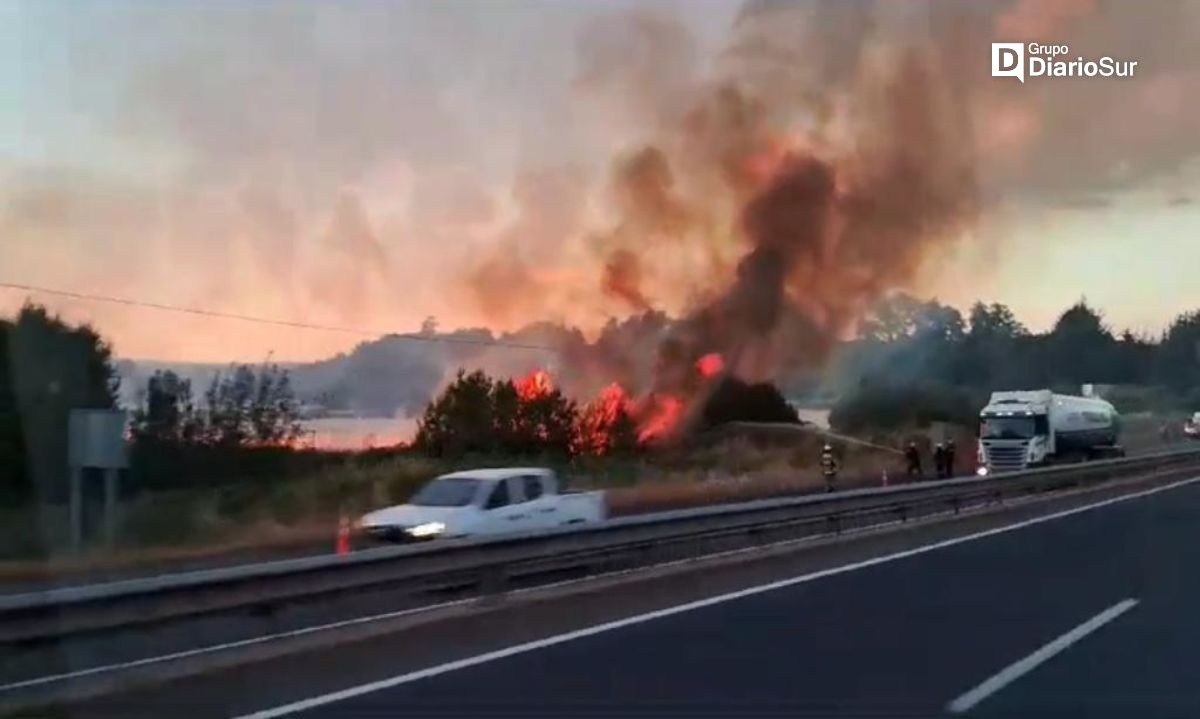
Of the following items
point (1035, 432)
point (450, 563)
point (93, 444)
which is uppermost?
point (93, 444)

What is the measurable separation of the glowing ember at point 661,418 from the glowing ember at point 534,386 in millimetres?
3671

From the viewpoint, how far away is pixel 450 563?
1556 centimetres

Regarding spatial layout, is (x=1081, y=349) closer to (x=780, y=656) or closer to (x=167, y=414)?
(x=167, y=414)

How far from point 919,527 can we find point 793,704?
59.9ft

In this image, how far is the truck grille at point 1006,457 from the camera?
63.8 metres

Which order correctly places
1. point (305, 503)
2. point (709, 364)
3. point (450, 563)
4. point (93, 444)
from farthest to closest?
point (709, 364) → point (305, 503) → point (93, 444) → point (450, 563)

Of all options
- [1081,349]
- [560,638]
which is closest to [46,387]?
[560,638]

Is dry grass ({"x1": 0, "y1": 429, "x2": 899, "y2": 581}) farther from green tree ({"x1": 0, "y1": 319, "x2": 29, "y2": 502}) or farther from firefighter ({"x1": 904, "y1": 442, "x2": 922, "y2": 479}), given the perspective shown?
green tree ({"x1": 0, "y1": 319, "x2": 29, "y2": 502})

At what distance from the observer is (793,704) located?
35.9ft

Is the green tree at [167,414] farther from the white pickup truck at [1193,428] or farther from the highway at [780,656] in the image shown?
the white pickup truck at [1193,428]

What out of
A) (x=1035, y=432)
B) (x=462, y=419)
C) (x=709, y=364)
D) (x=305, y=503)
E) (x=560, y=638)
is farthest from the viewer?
(x=1035, y=432)

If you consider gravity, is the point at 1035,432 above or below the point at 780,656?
above

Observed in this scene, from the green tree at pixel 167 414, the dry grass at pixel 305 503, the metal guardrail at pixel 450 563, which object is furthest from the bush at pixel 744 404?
the metal guardrail at pixel 450 563

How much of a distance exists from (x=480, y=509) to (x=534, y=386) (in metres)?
34.6
